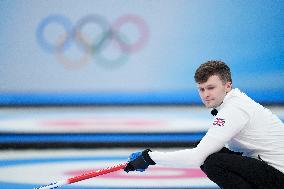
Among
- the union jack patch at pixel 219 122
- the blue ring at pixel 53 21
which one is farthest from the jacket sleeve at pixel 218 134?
the blue ring at pixel 53 21

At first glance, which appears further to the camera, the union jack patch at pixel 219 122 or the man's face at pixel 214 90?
the man's face at pixel 214 90

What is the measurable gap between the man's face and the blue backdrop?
2832 mm

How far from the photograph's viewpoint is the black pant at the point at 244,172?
1.95m

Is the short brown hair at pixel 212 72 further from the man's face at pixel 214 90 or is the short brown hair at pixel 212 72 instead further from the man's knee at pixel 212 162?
the man's knee at pixel 212 162

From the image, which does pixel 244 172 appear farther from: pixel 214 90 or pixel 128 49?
pixel 128 49

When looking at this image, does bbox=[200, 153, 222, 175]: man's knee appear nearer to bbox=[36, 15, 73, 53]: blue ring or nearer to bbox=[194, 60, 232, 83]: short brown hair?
bbox=[194, 60, 232, 83]: short brown hair

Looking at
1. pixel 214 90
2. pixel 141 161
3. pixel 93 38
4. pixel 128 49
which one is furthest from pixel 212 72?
pixel 93 38

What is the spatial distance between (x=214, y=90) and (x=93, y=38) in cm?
312

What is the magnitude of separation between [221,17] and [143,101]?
1162 mm

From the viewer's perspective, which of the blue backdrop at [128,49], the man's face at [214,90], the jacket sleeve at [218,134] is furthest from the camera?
the blue backdrop at [128,49]

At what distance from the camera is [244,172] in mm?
1945

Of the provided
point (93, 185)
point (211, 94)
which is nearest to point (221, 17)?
point (93, 185)

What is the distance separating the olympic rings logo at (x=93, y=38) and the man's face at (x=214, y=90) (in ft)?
9.61

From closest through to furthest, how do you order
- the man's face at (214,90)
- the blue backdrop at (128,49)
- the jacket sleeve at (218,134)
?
the jacket sleeve at (218,134), the man's face at (214,90), the blue backdrop at (128,49)
